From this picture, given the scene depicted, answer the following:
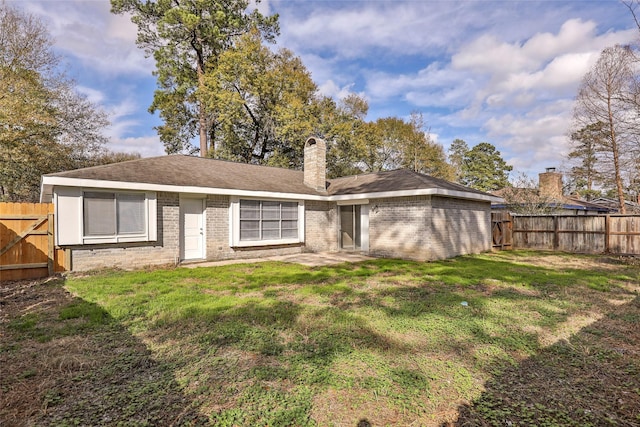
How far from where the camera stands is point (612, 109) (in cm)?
1681

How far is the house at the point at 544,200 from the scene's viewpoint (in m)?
17.2

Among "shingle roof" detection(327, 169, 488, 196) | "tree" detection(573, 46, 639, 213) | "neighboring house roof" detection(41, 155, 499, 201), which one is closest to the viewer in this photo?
"neighboring house roof" detection(41, 155, 499, 201)

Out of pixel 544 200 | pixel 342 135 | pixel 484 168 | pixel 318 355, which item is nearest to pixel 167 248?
pixel 318 355

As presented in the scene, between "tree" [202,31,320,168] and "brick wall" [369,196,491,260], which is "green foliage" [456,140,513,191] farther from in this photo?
"brick wall" [369,196,491,260]

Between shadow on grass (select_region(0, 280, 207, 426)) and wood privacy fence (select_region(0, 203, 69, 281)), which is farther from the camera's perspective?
wood privacy fence (select_region(0, 203, 69, 281))

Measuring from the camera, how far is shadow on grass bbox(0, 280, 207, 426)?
2369mm

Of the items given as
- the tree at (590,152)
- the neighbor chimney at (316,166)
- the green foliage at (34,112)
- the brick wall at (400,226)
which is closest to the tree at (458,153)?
the tree at (590,152)

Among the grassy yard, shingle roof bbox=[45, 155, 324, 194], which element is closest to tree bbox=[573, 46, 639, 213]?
the grassy yard

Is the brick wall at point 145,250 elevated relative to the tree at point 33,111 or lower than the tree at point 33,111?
lower

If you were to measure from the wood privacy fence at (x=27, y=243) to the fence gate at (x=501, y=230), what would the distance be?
1611 cm

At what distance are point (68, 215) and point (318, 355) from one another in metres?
7.71

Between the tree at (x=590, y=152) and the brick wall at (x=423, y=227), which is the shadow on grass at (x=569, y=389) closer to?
the brick wall at (x=423, y=227)

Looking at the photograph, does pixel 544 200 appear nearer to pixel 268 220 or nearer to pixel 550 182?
pixel 550 182

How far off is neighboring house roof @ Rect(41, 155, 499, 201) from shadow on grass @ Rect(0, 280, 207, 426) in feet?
14.3
